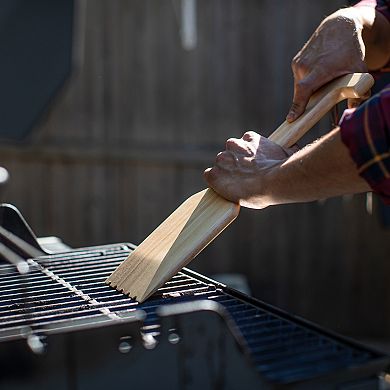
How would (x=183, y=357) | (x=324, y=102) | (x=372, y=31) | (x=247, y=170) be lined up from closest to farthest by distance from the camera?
1. (x=183, y=357)
2. (x=247, y=170)
3. (x=324, y=102)
4. (x=372, y=31)

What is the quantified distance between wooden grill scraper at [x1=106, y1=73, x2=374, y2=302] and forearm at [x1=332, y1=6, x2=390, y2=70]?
224mm

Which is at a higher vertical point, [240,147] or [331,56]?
[331,56]

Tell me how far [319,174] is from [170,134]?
2.92m

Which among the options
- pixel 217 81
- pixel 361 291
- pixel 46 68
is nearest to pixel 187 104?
pixel 217 81

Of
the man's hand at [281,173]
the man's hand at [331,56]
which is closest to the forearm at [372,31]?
the man's hand at [331,56]

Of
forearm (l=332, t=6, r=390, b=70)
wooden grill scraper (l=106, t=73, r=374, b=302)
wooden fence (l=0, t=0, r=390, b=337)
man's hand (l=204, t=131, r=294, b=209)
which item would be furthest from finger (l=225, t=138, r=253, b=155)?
wooden fence (l=0, t=0, r=390, b=337)

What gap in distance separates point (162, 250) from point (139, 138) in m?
2.60

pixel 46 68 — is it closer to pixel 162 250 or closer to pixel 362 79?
pixel 162 250

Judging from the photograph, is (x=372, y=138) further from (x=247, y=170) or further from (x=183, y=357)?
(x=183, y=357)

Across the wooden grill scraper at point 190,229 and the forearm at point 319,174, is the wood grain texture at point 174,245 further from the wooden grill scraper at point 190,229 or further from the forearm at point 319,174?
the forearm at point 319,174

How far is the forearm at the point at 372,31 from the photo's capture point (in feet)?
6.02

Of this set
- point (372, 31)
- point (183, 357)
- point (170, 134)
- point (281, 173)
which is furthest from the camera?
point (170, 134)

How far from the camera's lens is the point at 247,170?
1514 mm

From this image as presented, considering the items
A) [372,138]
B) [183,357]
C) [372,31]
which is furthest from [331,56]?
[183,357]
